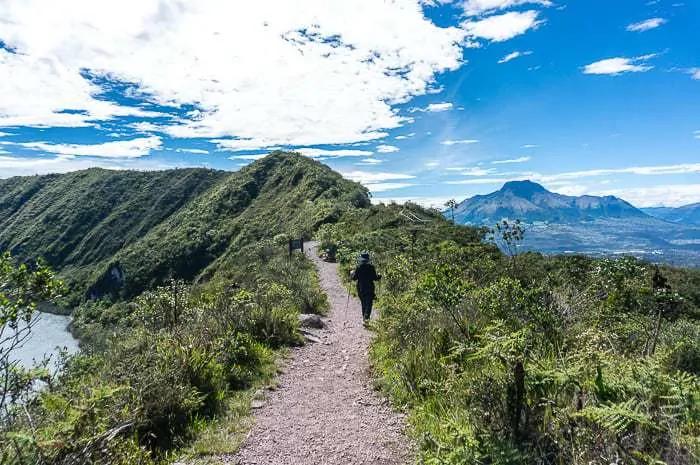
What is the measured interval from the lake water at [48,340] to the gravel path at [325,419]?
56962 mm

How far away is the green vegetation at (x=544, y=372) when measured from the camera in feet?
8.59

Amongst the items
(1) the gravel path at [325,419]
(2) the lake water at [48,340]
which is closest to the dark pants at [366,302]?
(1) the gravel path at [325,419]

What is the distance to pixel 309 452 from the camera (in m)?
4.19

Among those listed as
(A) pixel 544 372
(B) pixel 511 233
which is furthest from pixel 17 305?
(B) pixel 511 233

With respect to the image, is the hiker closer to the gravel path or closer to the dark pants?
the dark pants

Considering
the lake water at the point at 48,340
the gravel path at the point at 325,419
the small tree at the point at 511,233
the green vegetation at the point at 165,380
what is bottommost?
the lake water at the point at 48,340

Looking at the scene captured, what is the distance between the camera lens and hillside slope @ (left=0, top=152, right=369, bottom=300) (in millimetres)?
62562

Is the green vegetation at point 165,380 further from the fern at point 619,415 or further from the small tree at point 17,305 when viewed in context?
the fern at point 619,415

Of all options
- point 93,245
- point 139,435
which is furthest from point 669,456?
point 93,245

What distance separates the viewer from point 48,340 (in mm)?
64188

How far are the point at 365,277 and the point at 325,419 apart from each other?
5.27 metres

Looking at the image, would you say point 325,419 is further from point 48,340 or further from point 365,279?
point 48,340

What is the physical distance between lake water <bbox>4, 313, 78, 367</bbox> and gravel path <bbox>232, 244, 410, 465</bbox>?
57.0 meters

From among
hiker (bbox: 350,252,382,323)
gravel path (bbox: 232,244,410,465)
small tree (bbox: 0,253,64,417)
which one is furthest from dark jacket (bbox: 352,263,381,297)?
small tree (bbox: 0,253,64,417)
